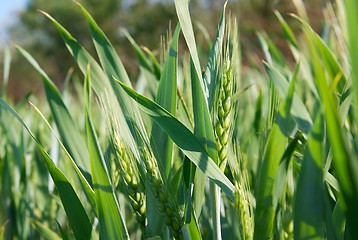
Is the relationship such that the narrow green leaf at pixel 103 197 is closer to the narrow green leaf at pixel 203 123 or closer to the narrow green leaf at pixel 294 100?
the narrow green leaf at pixel 203 123

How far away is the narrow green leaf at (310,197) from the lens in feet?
1.28

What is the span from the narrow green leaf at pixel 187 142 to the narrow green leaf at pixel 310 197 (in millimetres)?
103

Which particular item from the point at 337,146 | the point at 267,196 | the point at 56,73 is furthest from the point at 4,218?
the point at 56,73

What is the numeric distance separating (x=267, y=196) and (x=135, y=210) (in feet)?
0.44

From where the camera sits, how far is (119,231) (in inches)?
20.0

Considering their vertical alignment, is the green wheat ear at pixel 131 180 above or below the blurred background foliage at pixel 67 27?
below

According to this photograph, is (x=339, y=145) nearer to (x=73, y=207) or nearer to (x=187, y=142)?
(x=187, y=142)

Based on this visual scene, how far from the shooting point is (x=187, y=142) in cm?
49

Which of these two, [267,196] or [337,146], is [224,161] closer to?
[267,196]

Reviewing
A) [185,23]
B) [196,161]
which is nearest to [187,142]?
[196,161]

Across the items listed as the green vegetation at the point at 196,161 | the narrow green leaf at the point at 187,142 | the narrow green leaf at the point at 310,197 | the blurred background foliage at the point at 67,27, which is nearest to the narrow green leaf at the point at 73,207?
the green vegetation at the point at 196,161

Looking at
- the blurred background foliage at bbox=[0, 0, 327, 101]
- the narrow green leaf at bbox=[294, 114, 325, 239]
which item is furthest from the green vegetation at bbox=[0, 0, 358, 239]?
the blurred background foliage at bbox=[0, 0, 327, 101]

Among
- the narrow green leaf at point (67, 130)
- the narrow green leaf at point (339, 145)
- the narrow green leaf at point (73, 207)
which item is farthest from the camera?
the narrow green leaf at point (67, 130)

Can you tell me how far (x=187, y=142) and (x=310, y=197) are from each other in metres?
0.14
